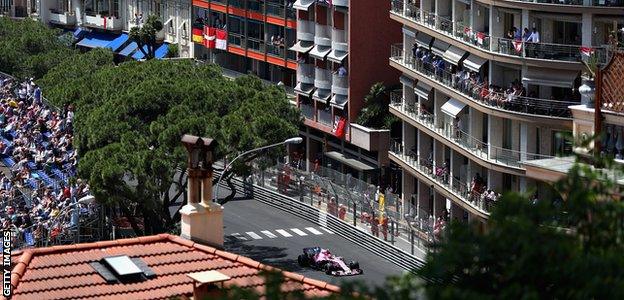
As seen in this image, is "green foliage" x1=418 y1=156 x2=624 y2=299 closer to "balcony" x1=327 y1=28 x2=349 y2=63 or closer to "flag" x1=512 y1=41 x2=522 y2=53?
"flag" x1=512 y1=41 x2=522 y2=53

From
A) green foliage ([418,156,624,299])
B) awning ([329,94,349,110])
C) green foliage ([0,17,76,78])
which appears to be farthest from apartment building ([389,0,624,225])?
green foliage ([418,156,624,299])

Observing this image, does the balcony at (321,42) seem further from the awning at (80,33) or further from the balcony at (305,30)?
the awning at (80,33)

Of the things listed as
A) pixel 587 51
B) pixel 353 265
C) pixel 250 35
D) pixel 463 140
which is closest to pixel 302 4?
pixel 250 35

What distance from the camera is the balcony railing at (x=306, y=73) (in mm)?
110875

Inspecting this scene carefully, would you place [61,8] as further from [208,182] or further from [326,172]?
[208,182]

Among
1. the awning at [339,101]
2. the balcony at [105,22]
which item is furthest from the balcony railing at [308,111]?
the balcony at [105,22]

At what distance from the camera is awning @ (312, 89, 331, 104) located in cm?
10800

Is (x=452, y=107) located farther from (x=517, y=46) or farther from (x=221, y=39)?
(x=221, y=39)

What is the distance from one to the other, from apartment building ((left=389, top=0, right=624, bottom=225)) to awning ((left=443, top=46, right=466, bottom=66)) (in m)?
0.08

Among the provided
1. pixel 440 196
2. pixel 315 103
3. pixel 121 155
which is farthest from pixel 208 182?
pixel 315 103

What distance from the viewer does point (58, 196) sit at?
288ft

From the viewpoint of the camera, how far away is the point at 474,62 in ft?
280

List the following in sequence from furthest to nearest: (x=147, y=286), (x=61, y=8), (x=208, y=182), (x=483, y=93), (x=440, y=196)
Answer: (x=61, y=8)
(x=440, y=196)
(x=483, y=93)
(x=208, y=182)
(x=147, y=286)

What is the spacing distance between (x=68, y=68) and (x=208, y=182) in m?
68.5
